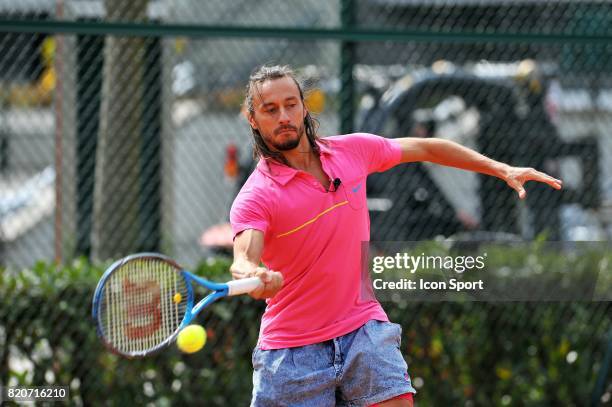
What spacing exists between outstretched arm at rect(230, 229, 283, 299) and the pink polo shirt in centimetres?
12

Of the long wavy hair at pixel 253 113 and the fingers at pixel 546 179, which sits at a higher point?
the long wavy hair at pixel 253 113

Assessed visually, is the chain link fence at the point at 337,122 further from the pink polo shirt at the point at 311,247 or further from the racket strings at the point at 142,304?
the racket strings at the point at 142,304

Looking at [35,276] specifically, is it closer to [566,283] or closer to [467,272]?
[467,272]

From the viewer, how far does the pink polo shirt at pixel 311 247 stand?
12.3 ft

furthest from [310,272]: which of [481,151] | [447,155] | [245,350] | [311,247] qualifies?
[481,151]

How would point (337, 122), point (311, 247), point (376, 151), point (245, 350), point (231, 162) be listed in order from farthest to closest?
point (231, 162) → point (337, 122) → point (245, 350) → point (376, 151) → point (311, 247)

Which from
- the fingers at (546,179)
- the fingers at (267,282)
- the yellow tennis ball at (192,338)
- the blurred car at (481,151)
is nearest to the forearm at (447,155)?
the fingers at (546,179)

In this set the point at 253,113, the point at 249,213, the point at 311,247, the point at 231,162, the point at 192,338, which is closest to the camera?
the point at 192,338

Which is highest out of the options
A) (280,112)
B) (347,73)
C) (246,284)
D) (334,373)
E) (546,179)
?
(347,73)

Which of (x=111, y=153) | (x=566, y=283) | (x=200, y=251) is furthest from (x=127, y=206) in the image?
(x=566, y=283)

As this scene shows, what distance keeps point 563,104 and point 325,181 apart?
4234 mm

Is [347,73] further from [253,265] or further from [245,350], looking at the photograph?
[253,265]

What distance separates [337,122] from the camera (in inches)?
270

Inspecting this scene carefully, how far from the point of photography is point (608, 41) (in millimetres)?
6195
